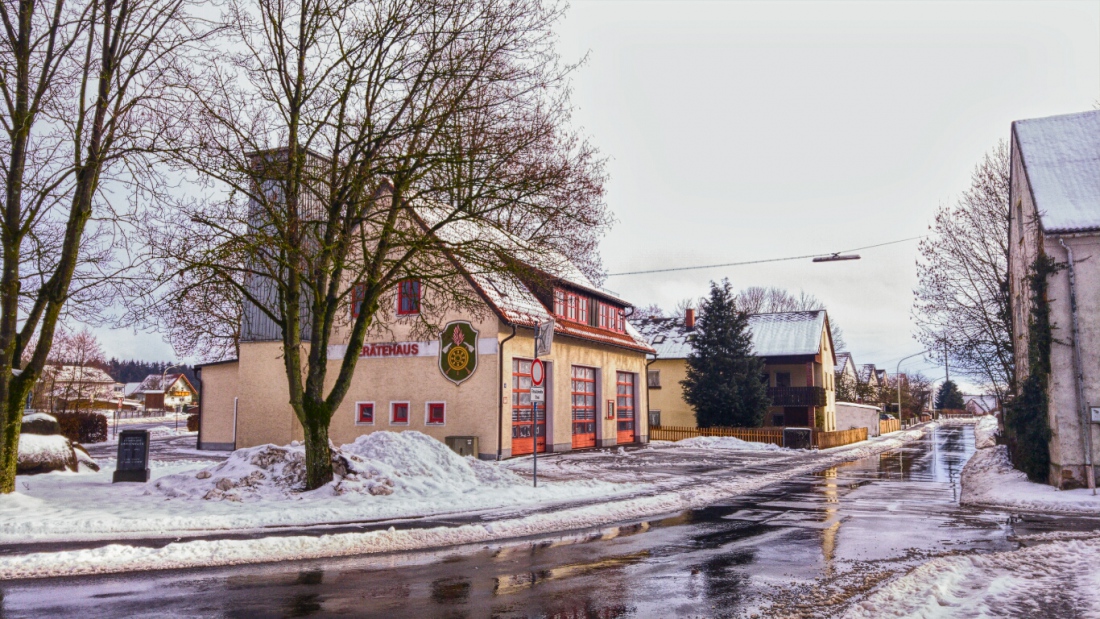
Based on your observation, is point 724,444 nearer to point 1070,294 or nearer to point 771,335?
point 771,335

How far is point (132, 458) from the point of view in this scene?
55.4 ft

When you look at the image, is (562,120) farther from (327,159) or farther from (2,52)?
(2,52)

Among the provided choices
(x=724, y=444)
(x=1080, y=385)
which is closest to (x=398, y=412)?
(x=724, y=444)

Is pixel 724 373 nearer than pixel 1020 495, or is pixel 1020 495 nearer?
pixel 1020 495

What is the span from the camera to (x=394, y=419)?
2556 centimetres

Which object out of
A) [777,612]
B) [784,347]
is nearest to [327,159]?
[777,612]

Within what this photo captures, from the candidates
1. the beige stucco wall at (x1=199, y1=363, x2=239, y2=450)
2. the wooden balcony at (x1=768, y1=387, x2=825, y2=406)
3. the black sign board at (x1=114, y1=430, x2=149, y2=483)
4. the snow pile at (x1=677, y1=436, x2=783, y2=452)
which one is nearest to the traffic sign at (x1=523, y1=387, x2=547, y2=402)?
the black sign board at (x1=114, y1=430, x2=149, y2=483)

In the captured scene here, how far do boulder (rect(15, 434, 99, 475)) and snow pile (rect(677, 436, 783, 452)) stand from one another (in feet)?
79.4

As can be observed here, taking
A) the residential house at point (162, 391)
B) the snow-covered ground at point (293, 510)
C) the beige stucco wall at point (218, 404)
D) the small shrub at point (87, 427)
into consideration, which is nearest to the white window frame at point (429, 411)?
the snow-covered ground at point (293, 510)

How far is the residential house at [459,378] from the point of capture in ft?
79.9

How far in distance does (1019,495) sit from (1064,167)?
838 cm

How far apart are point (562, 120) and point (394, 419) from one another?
46.1 feet

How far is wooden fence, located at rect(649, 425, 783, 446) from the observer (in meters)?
38.2

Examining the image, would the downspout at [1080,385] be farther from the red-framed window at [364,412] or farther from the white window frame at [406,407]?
the red-framed window at [364,412]
